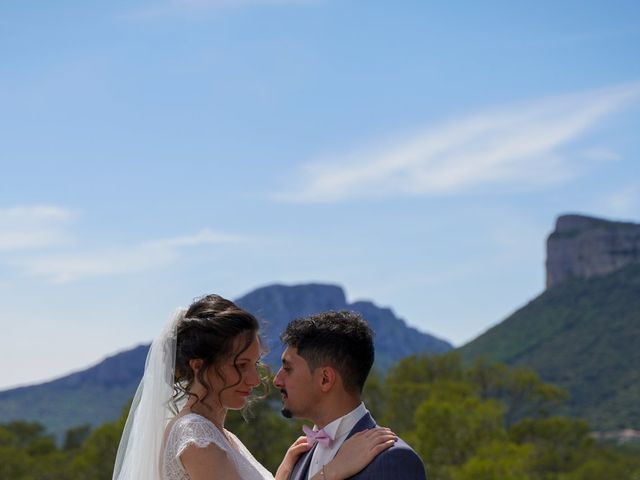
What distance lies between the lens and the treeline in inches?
1506

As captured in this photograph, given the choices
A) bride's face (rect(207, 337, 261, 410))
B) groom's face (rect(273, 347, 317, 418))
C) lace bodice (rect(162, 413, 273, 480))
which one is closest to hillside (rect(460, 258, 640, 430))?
bride's face (rect(207, 337, 261, 410))

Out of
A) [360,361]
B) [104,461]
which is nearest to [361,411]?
[360,361]

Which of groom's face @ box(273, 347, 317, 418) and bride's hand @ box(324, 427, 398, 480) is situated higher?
groom's face @ box(273, 347, 317, 418)

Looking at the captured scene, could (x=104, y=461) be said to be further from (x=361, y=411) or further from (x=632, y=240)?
(x=632, y=240)

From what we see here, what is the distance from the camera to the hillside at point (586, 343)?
8250cm

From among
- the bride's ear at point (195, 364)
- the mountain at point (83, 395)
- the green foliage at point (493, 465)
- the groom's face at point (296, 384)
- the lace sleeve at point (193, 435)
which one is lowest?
the green foliage at point (493, 465)

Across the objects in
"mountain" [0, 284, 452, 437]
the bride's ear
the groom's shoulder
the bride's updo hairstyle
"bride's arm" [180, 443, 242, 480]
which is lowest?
the groom's shoulder

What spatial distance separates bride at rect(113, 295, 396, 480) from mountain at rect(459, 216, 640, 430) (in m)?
77.9

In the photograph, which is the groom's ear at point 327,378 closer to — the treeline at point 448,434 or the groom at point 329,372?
the groom at point 329,372

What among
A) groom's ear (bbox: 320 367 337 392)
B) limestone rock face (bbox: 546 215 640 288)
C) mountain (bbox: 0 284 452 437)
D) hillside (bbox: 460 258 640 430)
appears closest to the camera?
groom's ear (bbox: 320 367 337 392)

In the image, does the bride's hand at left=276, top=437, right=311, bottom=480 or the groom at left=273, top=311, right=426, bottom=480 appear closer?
the groom at left=273, top=311, right=426, bottom=480

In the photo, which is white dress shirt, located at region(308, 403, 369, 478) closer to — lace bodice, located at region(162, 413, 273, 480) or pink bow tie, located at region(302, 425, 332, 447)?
pink bow tie, located at region(302, 425, 332, 447)

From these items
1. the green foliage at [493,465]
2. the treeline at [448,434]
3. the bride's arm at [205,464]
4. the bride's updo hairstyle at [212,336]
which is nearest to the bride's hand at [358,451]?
the bride's arm at [205,464]

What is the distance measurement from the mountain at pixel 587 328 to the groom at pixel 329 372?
3081 inches
